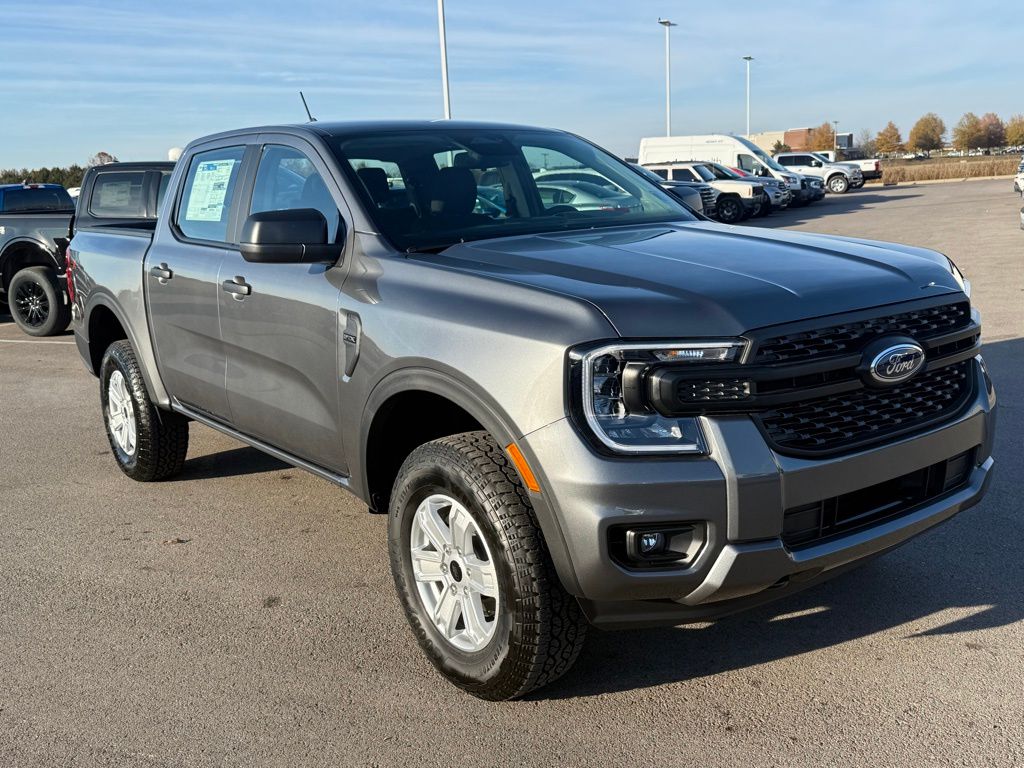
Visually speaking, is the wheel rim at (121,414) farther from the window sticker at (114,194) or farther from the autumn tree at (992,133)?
the autumn tree at (992,133)

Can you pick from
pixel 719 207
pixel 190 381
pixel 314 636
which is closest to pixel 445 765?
pixel 314 636

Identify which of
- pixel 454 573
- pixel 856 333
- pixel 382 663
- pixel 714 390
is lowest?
pixel 382 663

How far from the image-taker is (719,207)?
2738 cm

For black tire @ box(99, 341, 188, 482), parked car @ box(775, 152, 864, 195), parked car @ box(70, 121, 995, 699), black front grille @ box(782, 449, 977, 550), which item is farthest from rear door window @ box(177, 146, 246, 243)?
parked car @ box(775, 152, 864, 195)

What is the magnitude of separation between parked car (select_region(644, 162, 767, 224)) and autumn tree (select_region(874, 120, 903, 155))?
129030 millimetres

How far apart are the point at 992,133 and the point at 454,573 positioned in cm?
17164

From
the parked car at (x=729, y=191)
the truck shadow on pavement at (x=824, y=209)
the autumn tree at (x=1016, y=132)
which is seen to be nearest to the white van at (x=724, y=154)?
the truck shadow on pavement at (x=824, y=209)

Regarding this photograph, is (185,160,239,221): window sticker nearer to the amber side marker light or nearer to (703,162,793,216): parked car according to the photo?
the amber side marker light

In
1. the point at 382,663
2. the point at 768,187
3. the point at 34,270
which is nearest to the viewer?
the point at 382,663

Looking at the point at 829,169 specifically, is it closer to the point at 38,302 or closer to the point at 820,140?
the point at 38,302

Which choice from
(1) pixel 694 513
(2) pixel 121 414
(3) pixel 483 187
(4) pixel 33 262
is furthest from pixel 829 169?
(1) pixel 694 513

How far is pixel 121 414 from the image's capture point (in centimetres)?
586

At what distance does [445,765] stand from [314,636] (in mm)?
1031

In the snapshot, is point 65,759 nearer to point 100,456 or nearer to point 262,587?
point 262,587
